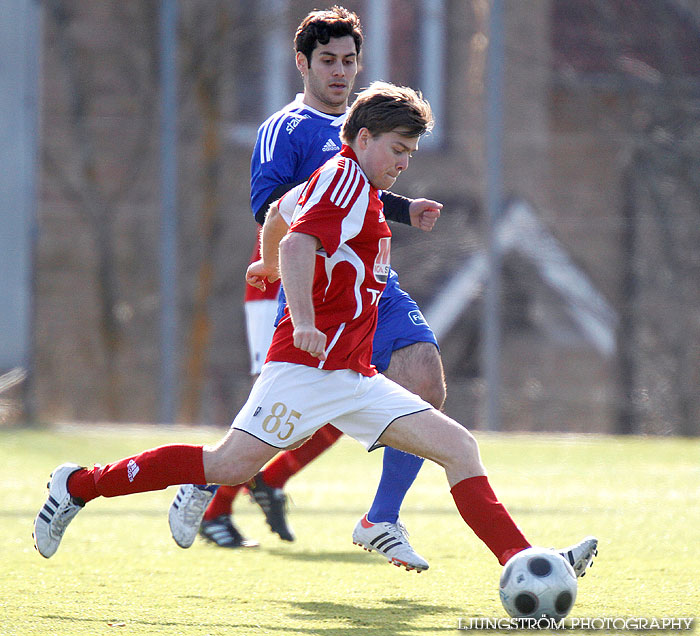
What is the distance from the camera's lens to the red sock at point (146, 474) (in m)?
3.59

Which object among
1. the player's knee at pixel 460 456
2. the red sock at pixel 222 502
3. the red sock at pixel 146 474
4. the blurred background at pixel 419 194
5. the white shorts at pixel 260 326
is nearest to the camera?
the player's knee at pixel 460 456

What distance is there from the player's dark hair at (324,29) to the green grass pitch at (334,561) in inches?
67.7

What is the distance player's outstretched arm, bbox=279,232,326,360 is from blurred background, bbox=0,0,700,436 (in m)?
6.10

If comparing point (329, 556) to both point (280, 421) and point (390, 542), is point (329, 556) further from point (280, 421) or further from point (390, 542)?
point (280, 421)

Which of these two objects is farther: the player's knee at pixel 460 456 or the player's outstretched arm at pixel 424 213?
the player's outstretched arm at pixel 424 213

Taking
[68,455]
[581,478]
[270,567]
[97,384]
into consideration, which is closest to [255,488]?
[270,567]

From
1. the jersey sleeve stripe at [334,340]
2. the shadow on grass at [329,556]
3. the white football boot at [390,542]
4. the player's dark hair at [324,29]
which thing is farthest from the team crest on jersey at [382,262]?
the shadow on grass at [329,556]

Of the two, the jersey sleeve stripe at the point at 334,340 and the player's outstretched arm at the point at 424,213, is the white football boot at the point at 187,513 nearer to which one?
the jersey sleeve stripe at the point at 334,340

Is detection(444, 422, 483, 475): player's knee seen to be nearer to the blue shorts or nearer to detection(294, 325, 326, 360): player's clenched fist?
detection(294, 325, 326, 360): player's clenched fist

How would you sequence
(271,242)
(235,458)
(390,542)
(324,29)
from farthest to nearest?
(324,29) < (390,542) < (271,242) < (235,458)

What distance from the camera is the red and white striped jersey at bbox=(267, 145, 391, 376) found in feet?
11.3

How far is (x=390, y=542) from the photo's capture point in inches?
154

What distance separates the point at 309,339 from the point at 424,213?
878 mm

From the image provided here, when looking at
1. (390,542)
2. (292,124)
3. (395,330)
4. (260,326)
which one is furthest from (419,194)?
(390,542)
